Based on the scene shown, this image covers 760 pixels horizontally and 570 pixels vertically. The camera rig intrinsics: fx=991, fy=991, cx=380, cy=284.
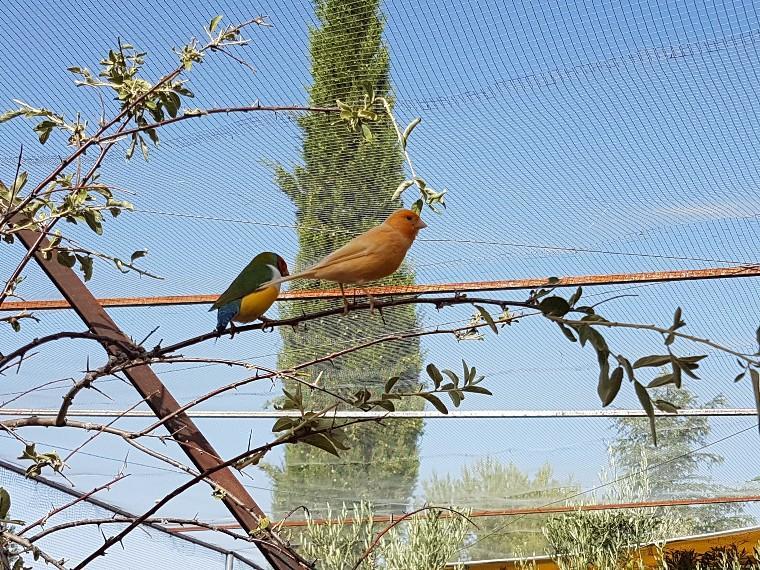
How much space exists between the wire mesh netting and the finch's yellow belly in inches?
38.8

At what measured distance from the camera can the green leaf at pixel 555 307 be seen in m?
0.73

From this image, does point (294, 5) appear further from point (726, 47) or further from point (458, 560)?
point (458, 560)

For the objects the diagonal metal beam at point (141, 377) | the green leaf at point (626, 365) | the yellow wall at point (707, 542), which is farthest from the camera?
the yellow wall at point (707, 542)

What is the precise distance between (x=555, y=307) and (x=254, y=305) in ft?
2.24

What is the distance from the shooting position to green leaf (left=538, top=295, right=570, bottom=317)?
2.40 ft

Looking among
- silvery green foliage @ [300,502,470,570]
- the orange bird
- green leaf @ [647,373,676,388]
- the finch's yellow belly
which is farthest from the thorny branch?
silvery green foliage @ [300,502,470,570]

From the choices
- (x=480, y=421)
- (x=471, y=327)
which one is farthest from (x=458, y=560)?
(x=471, y=327)

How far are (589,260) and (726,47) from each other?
127cm

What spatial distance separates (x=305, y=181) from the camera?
4.22 m

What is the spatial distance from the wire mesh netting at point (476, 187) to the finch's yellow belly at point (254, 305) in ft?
3.24

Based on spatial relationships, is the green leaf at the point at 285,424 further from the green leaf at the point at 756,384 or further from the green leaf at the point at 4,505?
the green leaf at the point at 756,384

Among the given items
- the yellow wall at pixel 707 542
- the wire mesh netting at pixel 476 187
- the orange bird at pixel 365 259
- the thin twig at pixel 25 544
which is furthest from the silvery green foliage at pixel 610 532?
the thin twig at pixel 25 544

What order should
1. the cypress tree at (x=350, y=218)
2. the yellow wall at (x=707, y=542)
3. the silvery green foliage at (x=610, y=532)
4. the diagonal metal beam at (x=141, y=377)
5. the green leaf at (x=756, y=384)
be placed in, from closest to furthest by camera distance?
1. the green leaf at (x=756, y=384)
2. the diagonal metal beam at (x=141, y=377)
3. the cypress tree at (x=350, y=218)
4. the silvery green foliage at (x=610, y=532)
5. the yellow wall at (x=707, y=542)

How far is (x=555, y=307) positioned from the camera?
2.40ft
